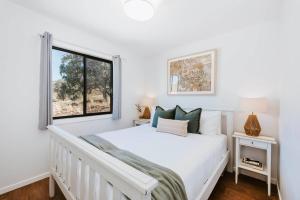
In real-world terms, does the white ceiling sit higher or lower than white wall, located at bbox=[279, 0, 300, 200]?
higher

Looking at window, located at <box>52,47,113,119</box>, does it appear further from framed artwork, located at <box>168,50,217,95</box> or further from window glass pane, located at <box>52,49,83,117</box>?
framed artwork, located at <box>168,50,217,95</box>

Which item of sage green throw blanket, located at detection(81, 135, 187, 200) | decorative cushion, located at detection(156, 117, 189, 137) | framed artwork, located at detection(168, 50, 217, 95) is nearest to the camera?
sage green throw blanket, located at detection(81, 135, 187, 200)

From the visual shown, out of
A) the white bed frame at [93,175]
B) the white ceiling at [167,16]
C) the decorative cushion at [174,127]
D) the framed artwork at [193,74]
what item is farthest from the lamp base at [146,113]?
the white bed frame at [93,175]

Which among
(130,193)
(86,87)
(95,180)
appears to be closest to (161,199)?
(130,193)

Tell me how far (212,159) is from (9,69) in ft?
9.17

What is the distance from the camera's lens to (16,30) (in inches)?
74.7

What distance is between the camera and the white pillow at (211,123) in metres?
2.31

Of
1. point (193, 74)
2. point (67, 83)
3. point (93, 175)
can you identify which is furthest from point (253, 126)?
point (67, 83)

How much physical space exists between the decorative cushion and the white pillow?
31 centimetres

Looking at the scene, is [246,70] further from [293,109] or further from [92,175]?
[92,175]

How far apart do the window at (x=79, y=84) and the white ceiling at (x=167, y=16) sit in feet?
1.89

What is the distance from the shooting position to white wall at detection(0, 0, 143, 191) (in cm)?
182

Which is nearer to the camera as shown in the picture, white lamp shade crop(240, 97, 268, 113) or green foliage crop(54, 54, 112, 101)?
white lamp shade crop(240, 97, 268, 113)

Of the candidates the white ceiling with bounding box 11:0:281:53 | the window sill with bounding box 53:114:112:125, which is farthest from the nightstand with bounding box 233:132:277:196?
the window sill with bounding box 53:114:112:125
